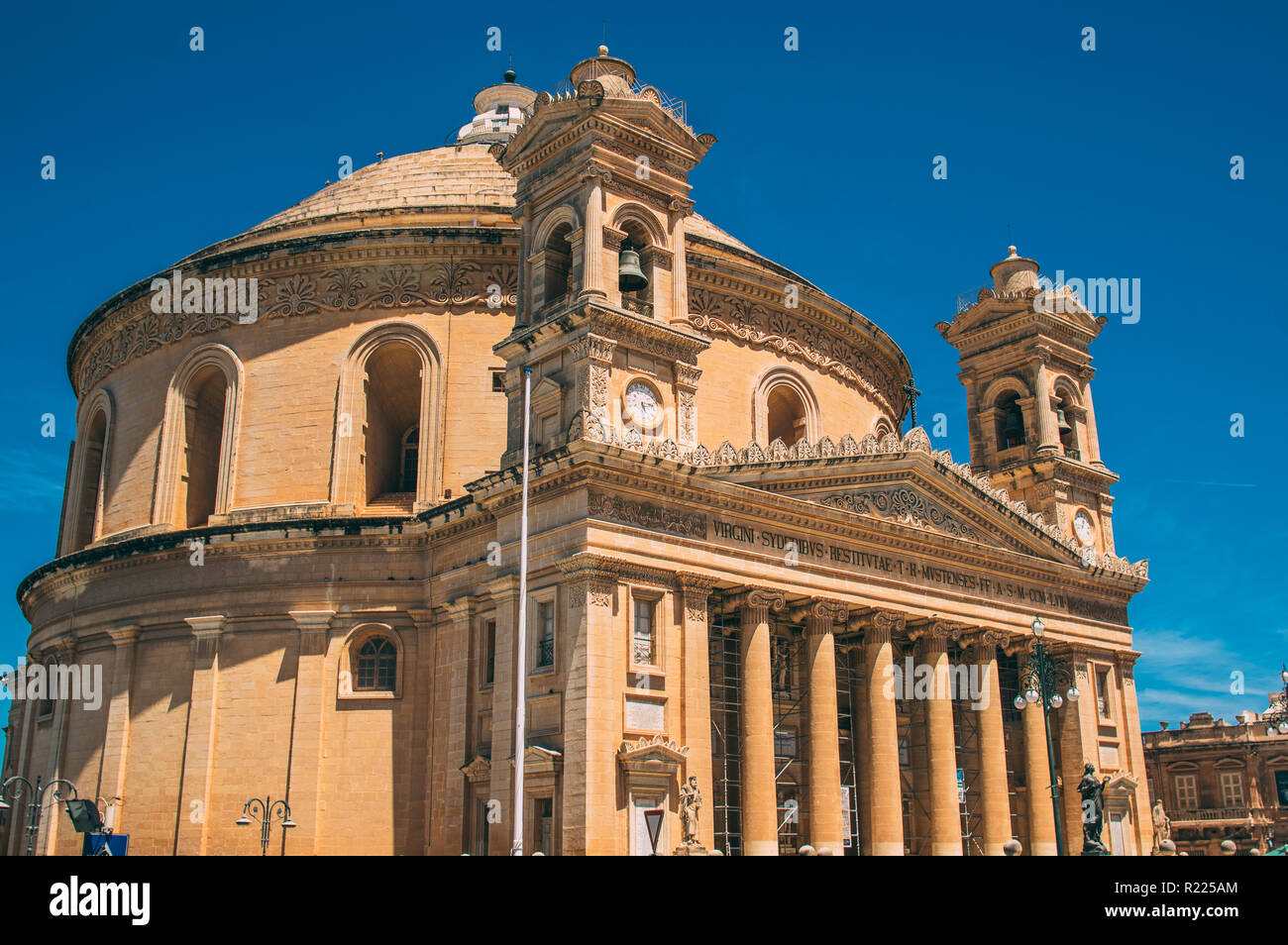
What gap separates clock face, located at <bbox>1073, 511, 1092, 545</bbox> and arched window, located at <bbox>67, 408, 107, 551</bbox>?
109 feet

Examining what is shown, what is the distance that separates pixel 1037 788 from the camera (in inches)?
1427

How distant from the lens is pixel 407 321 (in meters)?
36.5

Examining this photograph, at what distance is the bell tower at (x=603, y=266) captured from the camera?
2927 cm

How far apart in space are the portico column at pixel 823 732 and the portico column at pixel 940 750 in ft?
12.4

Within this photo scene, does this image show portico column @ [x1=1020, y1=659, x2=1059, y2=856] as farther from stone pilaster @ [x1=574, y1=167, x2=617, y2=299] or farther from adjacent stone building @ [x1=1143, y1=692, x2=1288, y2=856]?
adjacent stone building @ [x1=1143, y1=692, x2=1288, y2=856]

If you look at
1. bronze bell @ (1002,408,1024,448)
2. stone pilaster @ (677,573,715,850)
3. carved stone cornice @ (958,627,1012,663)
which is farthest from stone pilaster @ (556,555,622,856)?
bronze bell @ (1002,408,1024,448)

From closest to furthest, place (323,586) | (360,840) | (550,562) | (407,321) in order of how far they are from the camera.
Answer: (550,562) < (360,840) < (323,586) < (407,321)

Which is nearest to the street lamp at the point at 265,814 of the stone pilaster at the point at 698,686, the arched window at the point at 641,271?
the stone pilaster at the point at 698,686

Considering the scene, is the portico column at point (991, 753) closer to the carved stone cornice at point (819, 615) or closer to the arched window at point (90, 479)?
the carved stone cornice at point (819, 615)

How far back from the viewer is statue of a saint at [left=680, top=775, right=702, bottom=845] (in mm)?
26812

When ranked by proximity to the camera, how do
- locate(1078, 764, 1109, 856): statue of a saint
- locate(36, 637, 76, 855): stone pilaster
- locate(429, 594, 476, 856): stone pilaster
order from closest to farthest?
locate(1078, 764, 1109, 856): statue of a saint, locate(429, 594, 476, 856): stone pilaster, locate(36, 637, 76, 855): stone pilaster
